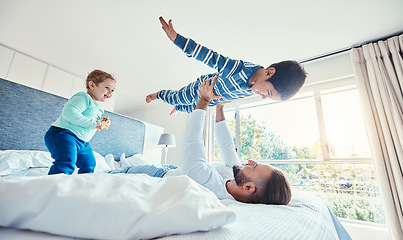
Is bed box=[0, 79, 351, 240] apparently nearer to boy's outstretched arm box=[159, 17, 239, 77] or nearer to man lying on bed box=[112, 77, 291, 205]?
man lying on bed box=[112, 77, 291, 205]

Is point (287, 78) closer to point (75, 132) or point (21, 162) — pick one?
point (75, 132)

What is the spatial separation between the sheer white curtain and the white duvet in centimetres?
241

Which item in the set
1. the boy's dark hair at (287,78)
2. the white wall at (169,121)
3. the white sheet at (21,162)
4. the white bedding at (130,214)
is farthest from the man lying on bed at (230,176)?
the white wall at (169,121)

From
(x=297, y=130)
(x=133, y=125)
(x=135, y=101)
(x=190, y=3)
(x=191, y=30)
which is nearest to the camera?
(x=190, y=3)

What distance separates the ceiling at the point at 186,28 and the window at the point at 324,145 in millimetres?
755

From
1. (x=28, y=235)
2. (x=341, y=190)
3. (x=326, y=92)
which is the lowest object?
(x=341, y=190)

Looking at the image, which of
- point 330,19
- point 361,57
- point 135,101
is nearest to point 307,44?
point 330,19

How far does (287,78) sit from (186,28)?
5.07ft

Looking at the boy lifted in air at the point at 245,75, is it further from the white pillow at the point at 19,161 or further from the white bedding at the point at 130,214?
the white pillow at the point at 19,161

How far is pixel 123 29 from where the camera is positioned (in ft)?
7.53

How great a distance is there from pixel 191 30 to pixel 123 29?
2.86 feet

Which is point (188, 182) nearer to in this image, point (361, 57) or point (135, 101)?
point (361, 57)

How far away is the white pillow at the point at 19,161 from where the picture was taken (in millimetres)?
1213

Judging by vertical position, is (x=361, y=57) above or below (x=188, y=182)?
above
